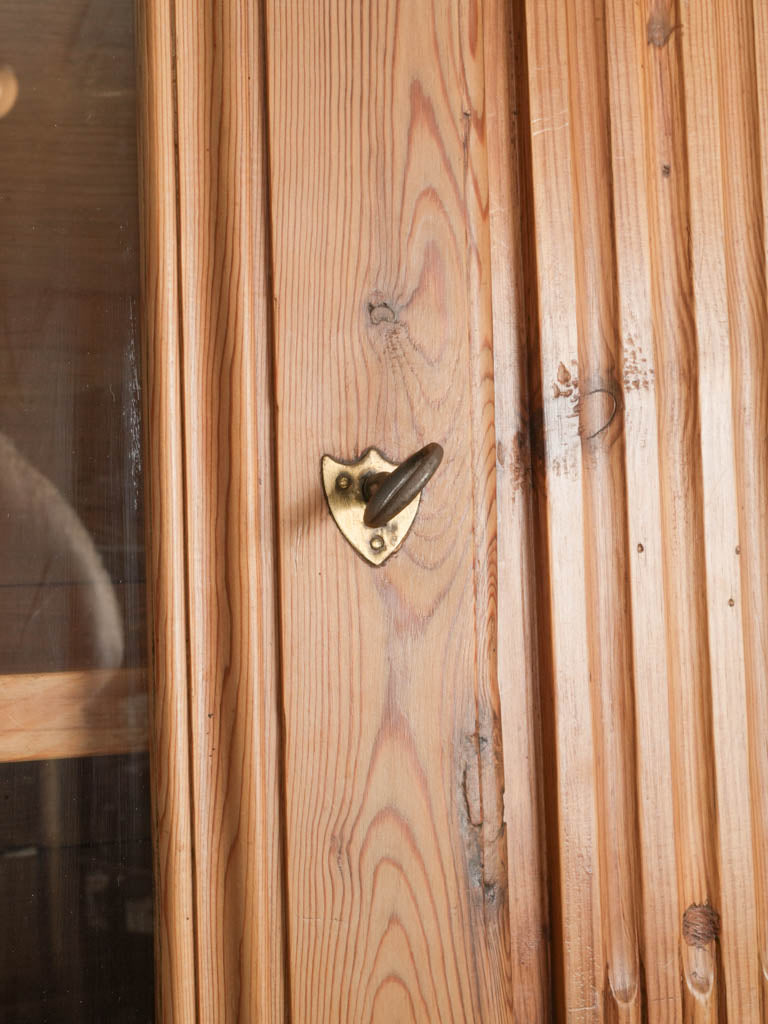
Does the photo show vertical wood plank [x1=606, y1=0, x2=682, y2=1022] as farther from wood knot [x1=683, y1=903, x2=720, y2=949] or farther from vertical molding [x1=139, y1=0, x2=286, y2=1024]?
vertical molding [x1=139, y1=0, x2=286, y2=1024]

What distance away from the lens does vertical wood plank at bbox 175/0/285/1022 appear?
0.44 metres

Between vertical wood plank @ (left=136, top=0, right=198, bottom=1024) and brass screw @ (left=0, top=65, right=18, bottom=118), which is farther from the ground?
brass screw @ (left=0, top=65, right=18, bottom=118)

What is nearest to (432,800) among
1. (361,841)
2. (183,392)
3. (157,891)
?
(361,841)

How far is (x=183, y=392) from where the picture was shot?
1.46 feet

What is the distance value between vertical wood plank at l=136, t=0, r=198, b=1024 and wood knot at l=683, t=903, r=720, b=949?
0.89ft

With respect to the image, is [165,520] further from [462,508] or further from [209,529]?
[462,508]

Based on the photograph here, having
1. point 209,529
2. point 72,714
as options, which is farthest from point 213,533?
point 72,714

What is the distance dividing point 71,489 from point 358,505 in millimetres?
142

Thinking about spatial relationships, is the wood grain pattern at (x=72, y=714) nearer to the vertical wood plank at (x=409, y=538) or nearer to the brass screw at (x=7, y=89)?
the vertical wood plank at (x=409, y=538)

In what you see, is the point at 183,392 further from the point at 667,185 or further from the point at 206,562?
the point at 667,185

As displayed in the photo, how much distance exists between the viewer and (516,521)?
512 mm

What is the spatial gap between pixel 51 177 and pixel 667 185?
0.34 meters

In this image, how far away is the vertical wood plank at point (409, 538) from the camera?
45cm

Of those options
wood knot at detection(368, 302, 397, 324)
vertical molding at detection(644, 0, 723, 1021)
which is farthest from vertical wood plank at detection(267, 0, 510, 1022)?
vertical molding at detection(644, 0, 723, 1021)
